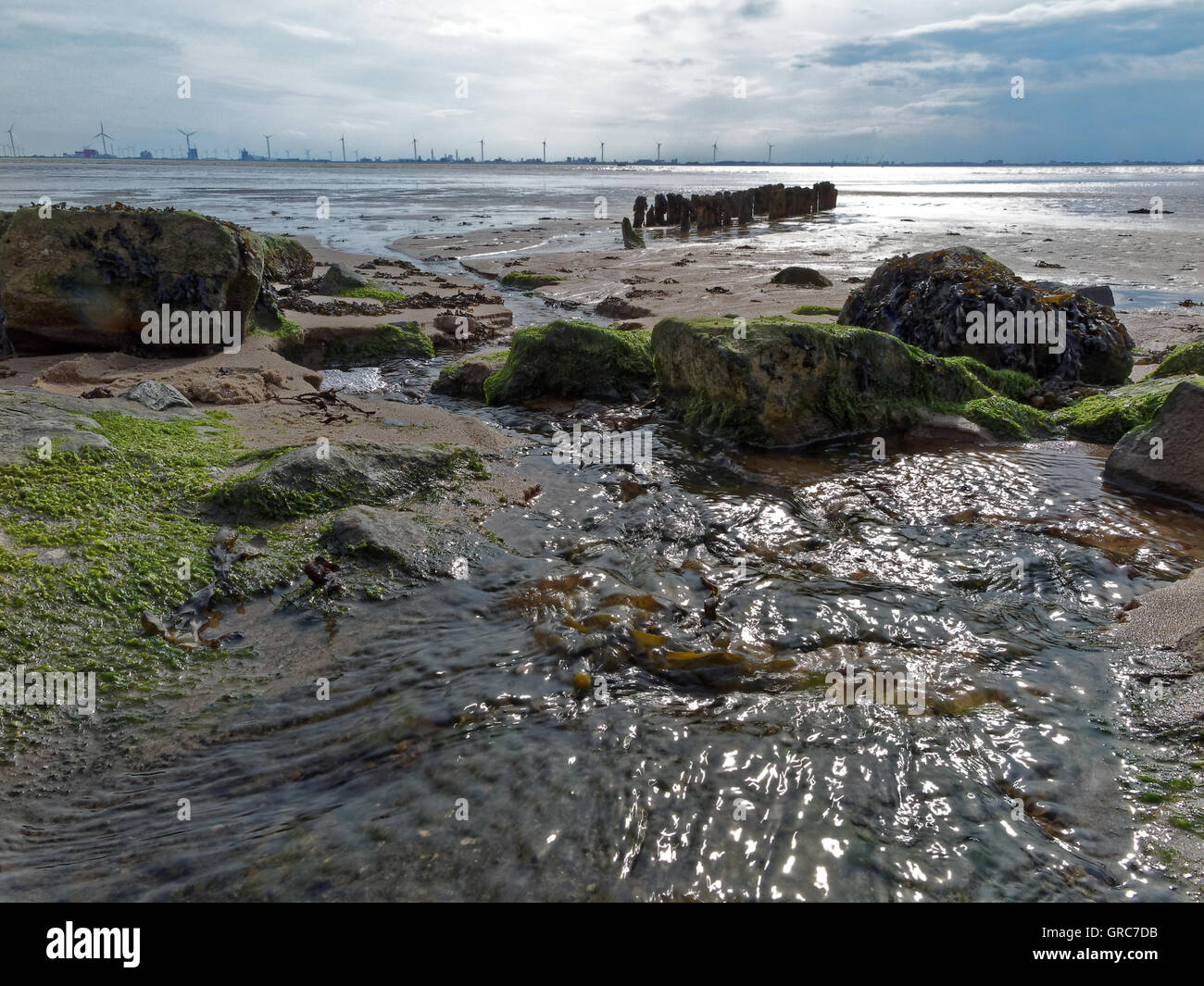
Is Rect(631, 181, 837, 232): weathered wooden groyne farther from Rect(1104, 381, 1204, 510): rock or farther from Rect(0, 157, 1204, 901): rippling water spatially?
Rect(0, 157, 1204, 901): rippling water

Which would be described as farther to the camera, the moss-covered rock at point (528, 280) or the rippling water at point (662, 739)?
the moss-covered rock at point (528, 280)

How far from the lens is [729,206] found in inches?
1623

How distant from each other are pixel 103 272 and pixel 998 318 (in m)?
11.5

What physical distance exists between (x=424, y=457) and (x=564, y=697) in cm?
320

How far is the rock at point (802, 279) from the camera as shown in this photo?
54.2 ft

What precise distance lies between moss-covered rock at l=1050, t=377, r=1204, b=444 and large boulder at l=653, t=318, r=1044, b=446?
1.26ft

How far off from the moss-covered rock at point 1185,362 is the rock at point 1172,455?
274 cm

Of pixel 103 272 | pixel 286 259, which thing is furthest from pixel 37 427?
pixel 286 259

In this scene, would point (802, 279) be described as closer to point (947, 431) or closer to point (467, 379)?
point (947, 431)

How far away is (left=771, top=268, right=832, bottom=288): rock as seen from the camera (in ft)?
54.2

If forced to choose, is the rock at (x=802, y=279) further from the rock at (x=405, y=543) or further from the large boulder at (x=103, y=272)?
the rock at (x=405, y=543)

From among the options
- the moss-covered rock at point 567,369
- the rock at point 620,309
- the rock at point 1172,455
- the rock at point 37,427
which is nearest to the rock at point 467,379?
the moss-covered rock at point 567,369
